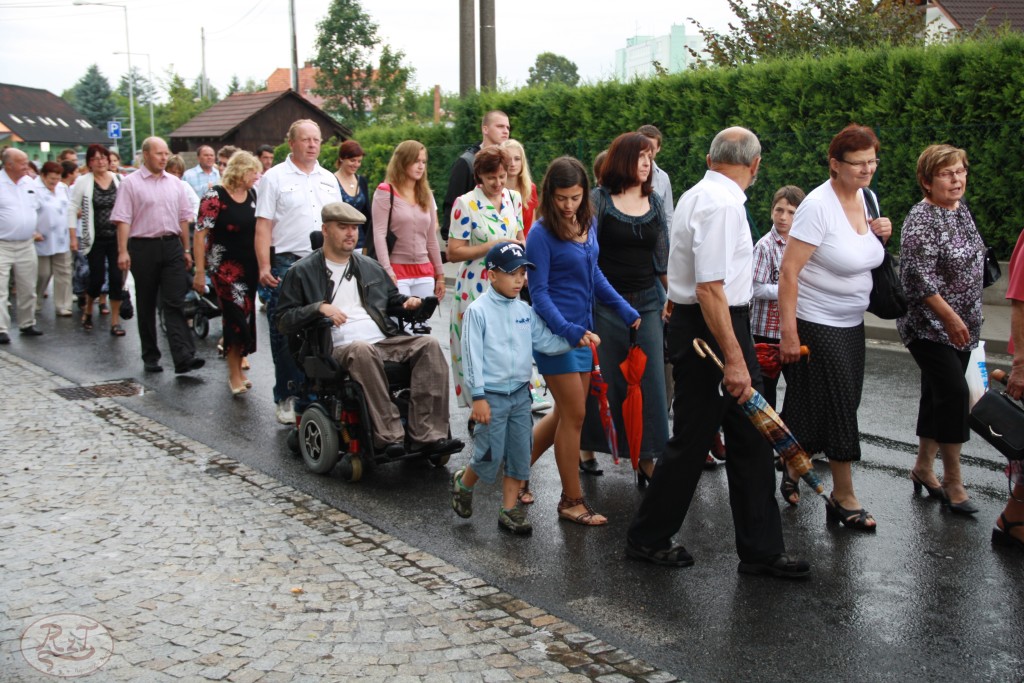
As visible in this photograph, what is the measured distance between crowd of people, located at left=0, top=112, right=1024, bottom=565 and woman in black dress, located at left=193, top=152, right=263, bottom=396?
2.24 ft

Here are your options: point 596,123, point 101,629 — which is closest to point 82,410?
point 101,629

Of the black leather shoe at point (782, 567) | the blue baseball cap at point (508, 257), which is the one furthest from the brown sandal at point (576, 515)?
the blue baseball cap at point (508, 257)

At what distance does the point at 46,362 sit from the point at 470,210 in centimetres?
588

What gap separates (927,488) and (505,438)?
2.49 metres

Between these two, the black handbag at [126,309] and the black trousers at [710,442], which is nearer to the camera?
the black trousers at [710,442]

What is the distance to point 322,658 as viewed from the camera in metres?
4.39

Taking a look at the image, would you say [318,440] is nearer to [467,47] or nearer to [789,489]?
[789,489]

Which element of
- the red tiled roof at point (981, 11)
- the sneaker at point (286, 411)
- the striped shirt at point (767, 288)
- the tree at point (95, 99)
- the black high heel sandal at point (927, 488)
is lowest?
the black high heel sandal at point (927, 488)

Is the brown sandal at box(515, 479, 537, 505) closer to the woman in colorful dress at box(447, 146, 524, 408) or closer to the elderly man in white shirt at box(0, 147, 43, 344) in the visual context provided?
the woman in colorful dress at box(447, 146, 524, 408)

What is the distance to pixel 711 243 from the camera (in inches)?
197

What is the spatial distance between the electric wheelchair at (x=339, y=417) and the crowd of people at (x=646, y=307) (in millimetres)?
104

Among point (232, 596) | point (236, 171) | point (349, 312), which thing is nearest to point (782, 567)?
point (232, 596)

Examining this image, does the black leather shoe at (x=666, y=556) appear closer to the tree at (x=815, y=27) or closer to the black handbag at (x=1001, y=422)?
the black handbag at (x=1001, y=422)

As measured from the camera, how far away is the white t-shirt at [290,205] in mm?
8539
